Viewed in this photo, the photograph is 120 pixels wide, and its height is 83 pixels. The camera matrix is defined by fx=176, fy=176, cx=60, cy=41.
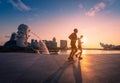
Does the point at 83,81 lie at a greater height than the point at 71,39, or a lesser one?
lesser

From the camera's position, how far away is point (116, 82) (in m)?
5.56

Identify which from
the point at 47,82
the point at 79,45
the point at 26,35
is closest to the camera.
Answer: the point at 47,82

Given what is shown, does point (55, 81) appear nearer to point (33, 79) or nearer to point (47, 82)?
point (47, 82)

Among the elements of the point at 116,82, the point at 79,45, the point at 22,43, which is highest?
the point at 22,43

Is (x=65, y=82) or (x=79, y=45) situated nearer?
(x=65, y=82)

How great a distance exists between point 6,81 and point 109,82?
3.24m

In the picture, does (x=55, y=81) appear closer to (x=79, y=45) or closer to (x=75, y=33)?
(x=75, y=33)

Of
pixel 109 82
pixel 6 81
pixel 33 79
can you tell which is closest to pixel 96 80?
pixel 109 82

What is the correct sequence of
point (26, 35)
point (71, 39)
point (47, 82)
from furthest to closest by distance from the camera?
point (26, 35) → point (71, 39) → point (47, 82)

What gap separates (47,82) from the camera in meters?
5.42

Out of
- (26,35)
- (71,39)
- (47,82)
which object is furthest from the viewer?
(26,35)

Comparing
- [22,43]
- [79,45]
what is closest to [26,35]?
[22,43]

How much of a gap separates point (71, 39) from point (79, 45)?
9.20ft

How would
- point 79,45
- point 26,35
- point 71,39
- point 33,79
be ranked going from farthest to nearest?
point 26,35 → point 79,45 → point 71,39 → point 33,79
